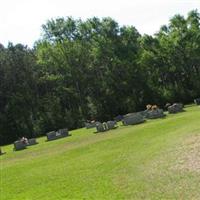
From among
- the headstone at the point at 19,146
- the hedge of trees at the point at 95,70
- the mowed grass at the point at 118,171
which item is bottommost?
the mowed grass at the point at 118,171

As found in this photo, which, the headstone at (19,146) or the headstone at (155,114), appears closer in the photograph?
the headstone at (19,146)

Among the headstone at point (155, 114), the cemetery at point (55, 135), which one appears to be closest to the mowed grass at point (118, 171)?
the headstone at point (155, 114)

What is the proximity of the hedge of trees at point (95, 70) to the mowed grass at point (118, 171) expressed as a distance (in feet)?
100

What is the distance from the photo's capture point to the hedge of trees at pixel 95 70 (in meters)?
56.1

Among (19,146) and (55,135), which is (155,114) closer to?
(55,135)

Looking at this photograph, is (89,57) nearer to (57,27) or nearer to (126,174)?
(57,27)

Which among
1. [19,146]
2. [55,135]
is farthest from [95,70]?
[19,146]

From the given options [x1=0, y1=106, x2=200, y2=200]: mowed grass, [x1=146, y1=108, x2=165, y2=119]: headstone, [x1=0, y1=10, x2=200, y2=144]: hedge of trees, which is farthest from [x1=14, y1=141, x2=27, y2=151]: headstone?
[x1=0, y1=10, x2=200, y2=144]: hedge of trees

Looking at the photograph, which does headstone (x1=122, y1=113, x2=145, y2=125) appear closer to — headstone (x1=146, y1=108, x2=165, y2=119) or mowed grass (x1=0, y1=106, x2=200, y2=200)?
headstone (x1=146, y1=108, x2=165, y2=119)

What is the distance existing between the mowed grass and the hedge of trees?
3051cm

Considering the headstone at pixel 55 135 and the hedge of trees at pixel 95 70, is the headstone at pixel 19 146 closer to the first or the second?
the headstone at pixel 55 135

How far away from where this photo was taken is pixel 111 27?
59781 mm

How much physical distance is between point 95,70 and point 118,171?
44899mm

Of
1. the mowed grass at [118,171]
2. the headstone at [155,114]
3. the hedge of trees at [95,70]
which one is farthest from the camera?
the hedge of trees at [95,70]
